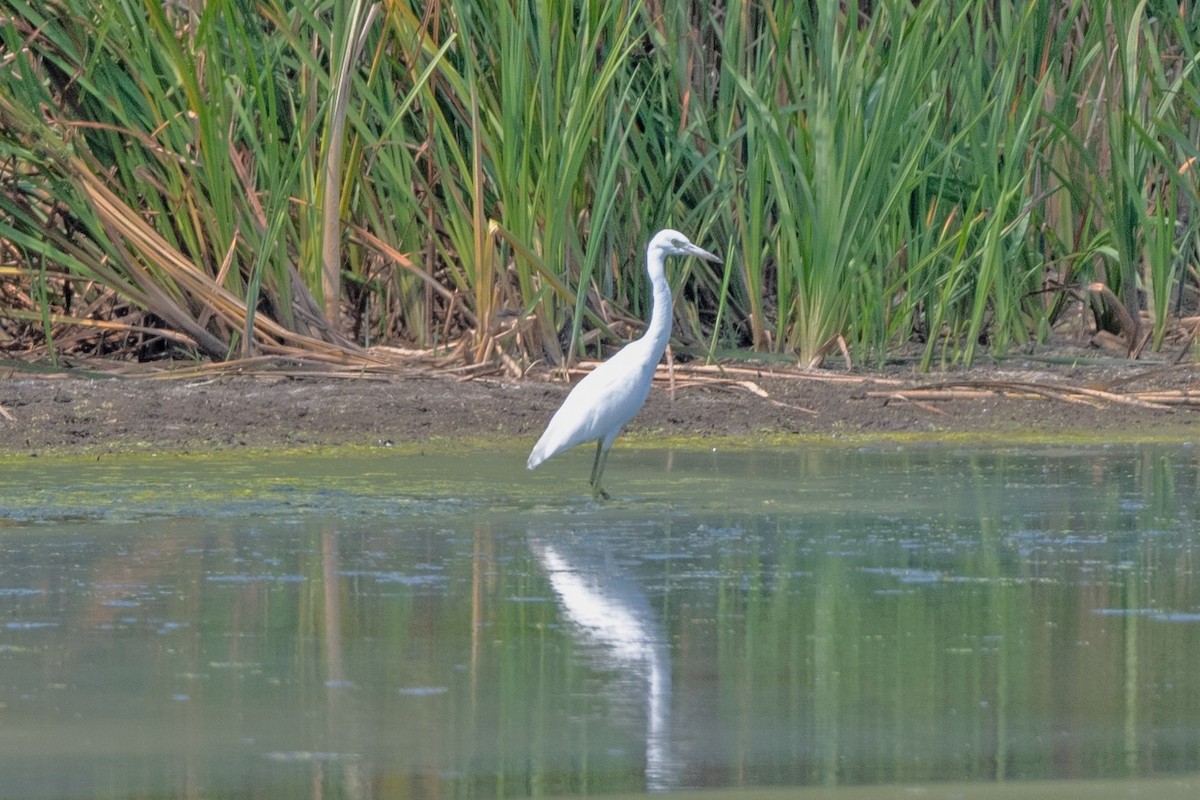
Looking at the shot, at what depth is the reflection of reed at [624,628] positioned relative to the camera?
297 cm

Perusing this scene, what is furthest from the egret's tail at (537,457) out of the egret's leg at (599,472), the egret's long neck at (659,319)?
the egret's long neck at (659,319)

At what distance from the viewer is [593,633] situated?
375cm

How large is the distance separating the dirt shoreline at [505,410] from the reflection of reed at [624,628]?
2.18m

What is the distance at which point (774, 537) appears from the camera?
16.0 feet

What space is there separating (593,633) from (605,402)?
7.20ft

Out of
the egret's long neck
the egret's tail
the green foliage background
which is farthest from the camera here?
the green foliage background

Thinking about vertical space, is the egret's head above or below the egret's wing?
above

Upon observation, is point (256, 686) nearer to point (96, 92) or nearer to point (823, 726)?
point (823, 726)

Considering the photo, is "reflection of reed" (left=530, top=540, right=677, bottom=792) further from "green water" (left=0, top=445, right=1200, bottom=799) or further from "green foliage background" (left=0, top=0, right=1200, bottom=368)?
"green foliage background" (left=0, top=0, right=1200, bottom=368)

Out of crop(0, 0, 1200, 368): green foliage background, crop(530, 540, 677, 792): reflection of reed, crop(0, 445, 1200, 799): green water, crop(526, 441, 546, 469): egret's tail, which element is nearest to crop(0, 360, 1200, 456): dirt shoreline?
crop(0, 0, 1200, 368): green foliage background

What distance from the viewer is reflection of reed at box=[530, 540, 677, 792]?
297 centimetres

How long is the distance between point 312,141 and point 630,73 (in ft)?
5.20

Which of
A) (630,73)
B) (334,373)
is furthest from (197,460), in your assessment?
(630,73)

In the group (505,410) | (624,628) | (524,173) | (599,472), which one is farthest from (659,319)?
(624,628)
